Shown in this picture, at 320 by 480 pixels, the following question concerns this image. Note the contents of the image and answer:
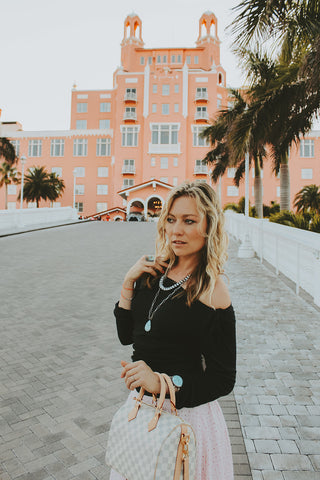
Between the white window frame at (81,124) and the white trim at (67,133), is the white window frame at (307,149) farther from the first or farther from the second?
the white window frame at (81,124)

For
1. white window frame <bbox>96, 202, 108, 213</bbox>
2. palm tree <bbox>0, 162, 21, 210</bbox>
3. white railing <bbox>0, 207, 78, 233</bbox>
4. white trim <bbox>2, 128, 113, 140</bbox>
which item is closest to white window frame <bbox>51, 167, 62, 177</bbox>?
white trim <bbox>2, 128, 113, 140</bbox>

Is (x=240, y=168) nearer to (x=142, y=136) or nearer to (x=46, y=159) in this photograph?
(x=142, y=136)

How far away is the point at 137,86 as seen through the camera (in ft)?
162

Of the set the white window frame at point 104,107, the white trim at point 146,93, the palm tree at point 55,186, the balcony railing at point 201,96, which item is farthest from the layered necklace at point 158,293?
the white window frame at point 104,107

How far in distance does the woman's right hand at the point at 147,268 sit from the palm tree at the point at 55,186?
47.6m

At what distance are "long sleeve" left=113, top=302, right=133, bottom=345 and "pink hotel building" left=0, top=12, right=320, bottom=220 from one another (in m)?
42.7

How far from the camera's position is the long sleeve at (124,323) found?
1793 mm

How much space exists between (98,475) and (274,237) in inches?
340

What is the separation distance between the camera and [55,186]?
49.0 meters

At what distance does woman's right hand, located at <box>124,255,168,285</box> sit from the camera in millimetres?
1682

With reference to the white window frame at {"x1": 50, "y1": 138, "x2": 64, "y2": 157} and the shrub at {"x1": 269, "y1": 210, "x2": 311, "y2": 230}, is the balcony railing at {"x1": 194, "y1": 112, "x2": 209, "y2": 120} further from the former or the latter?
the shrub at {"x1": 269, "y1": 210, "x2": 311, "y2": 230}

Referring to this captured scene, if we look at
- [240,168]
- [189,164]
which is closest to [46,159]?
[189,164]

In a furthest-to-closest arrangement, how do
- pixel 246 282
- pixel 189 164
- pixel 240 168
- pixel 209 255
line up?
1. pixel 189 164
2. pixel 240 168
3. pixel 246 282
4. pixel 209 255

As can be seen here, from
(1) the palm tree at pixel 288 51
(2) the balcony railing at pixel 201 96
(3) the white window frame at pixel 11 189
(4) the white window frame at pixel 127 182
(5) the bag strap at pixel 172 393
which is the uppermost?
(2) the balcony railing at pixel 201 96
